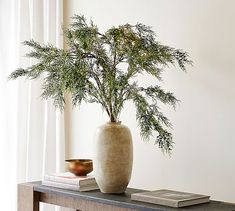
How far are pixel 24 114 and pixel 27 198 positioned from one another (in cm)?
62

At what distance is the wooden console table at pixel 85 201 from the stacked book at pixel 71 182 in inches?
1.3

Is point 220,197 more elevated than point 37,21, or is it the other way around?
point 37,21

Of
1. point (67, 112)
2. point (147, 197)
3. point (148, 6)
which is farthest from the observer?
point (67, 112)

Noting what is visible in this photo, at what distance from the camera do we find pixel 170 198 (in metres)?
1.64

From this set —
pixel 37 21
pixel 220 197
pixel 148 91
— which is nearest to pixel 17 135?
pixel 37 21

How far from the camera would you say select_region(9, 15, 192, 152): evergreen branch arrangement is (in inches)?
A: 70.2

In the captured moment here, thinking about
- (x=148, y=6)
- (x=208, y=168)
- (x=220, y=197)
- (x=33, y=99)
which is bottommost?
(x=220, y=197)

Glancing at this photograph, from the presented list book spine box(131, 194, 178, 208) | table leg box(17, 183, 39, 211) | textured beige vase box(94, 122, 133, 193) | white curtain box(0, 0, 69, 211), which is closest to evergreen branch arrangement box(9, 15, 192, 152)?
textured beige vase box(94, 122, 133, 193)

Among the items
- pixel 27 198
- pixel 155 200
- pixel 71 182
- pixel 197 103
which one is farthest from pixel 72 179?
pixel 197 103

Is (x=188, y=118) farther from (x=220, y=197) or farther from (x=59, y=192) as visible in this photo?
(x=59, y=192)

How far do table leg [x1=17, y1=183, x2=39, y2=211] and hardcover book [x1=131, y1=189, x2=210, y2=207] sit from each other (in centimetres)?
55

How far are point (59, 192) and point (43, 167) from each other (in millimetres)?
684

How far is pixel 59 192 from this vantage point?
194 centimetres

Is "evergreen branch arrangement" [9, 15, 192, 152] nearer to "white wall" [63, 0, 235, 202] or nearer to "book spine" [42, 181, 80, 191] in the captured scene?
"white wall" [63, 0, 235, 202]
